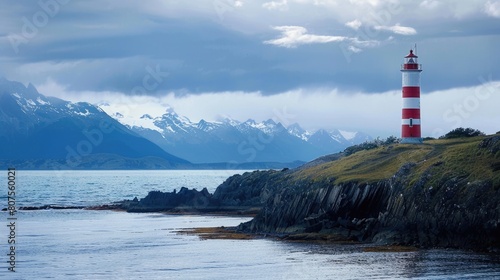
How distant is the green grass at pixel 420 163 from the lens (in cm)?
7462

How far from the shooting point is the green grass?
7462 cm

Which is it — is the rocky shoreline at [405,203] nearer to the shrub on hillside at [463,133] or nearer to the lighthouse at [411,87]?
the lighthouse at [411,87]

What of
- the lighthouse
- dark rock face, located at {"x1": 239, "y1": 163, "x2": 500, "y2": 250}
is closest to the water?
dark rock face, located at {"x1": 239, "y1": 163, "x2": 500, "y2": 250}

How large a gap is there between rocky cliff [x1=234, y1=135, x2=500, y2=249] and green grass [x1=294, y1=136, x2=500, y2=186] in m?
0.09

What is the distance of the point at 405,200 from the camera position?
75000mm

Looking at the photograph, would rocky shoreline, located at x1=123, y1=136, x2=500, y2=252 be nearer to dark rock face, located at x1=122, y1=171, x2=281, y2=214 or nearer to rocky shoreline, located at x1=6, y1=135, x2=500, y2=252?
rocky shoreline, located at x1=6, y1=135, x2=500, y2=252

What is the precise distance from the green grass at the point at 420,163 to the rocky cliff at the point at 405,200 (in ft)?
0.31

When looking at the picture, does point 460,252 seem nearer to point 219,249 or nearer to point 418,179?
point 418,179

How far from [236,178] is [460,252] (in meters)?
90.3

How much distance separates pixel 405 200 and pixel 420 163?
9813 mm

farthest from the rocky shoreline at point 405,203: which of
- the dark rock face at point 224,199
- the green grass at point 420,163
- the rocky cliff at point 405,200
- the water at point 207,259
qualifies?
the dark rock face at point 224,199

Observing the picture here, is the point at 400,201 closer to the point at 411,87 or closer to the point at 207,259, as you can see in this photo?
the point at 207,259

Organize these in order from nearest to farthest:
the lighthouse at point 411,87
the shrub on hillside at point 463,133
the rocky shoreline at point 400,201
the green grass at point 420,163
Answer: the rocky shoreline at point 400,201
the green grass at point 420,163
the lighthouse at point 411,87
the shrub on hillside at point 463,133

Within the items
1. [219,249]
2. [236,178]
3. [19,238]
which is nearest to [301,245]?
[219,249]
